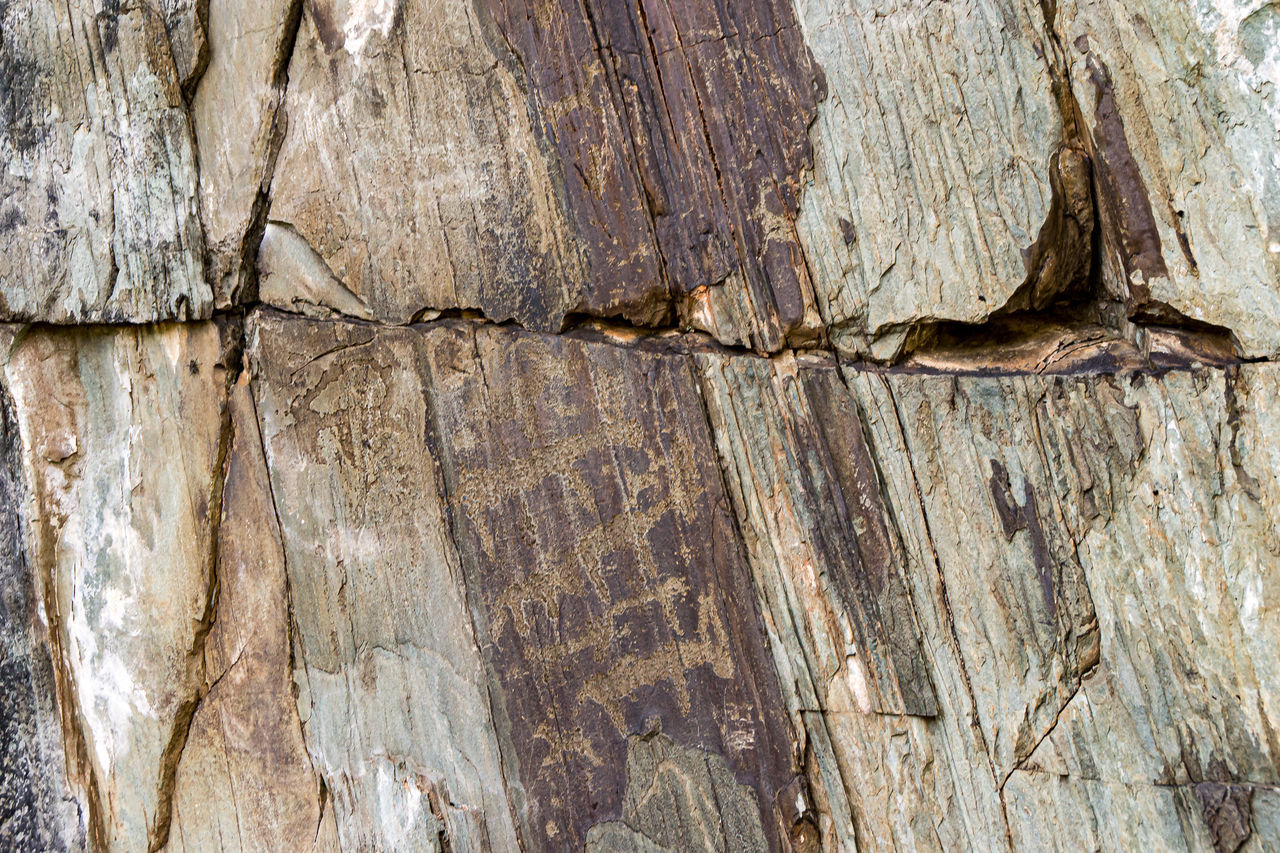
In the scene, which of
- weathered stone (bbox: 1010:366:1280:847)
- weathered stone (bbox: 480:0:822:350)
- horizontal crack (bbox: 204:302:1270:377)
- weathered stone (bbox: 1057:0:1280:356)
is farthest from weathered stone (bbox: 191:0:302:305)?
weathered stone (bbox: 1010:366:1280:847)

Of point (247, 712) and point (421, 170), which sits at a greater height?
point (421, 170)

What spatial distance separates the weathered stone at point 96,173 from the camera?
2391 mm

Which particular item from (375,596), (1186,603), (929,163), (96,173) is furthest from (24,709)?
(1186,603)

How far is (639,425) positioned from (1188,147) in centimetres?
136

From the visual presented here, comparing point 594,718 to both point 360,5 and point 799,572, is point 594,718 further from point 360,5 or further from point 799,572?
point 360,5

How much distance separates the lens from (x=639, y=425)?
7.29ft

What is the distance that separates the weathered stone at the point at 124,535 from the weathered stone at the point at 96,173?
12 centimetres

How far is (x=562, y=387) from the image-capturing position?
2.24 metres

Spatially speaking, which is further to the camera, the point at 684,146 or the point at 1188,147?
the point at 684,146

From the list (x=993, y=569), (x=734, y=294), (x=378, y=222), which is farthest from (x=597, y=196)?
(x=993, y=569)

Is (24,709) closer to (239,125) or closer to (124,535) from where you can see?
(124,535)

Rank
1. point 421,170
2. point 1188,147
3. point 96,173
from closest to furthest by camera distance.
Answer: point 1188,147, point 421,170, point 96,173

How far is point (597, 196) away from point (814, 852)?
1771mm

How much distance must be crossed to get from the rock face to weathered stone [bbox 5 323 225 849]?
12mm
